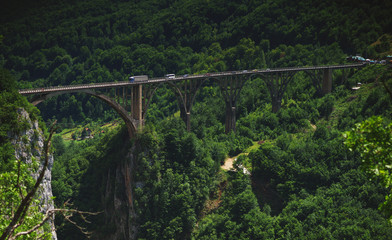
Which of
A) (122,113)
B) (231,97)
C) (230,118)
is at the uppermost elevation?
(122,113)

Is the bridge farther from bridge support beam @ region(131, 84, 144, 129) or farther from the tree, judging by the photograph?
the tree

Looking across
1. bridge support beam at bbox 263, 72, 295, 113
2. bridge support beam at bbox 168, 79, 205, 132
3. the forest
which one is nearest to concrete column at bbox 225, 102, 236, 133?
the forest

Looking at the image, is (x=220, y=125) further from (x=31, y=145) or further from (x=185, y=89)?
(x=31, y=145)

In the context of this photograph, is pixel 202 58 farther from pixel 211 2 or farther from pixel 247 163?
pixel 247 163

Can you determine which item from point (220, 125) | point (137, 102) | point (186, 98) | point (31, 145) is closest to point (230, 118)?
point (220, 125)

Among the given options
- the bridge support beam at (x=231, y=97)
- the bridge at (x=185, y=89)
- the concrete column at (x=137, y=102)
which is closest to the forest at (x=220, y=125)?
the concrete column at (x=137, y=102)

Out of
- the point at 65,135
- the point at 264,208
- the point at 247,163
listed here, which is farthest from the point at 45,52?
the point at 264,208
